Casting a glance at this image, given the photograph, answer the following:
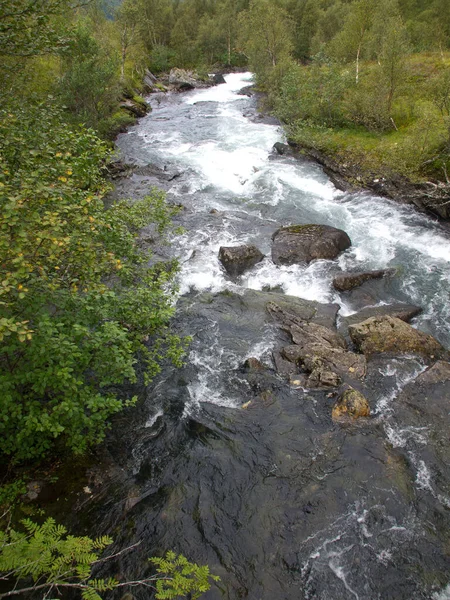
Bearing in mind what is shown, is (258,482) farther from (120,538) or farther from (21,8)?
(21,8)

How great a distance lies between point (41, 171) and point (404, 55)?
117 ft

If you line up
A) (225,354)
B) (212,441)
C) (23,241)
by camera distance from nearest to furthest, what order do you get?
(23,241)
(212,441)
(225,354)

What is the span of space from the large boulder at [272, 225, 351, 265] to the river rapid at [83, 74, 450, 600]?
24.6 inches

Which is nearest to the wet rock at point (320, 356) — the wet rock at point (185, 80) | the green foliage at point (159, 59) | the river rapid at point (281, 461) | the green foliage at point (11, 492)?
the river rapid at point (281, 461)

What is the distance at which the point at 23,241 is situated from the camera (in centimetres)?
733

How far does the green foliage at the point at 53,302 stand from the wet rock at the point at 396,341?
8.64 metres

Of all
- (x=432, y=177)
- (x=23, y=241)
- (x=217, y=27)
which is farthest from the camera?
(x=217, y=27)

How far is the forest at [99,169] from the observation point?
7945 mm

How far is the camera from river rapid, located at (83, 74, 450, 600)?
898 centimetres

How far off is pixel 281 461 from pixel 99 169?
12287mm

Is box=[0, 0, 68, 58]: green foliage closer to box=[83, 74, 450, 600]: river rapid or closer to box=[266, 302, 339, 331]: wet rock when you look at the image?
box=[83, 74, 450, 600]: river rapid

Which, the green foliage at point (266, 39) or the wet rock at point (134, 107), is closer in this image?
the wet rock at point (134, 107)

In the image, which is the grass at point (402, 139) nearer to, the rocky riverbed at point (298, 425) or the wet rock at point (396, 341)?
the rocky riverbed at point (298, 425)

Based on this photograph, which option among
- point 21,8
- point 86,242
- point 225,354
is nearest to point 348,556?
point 225,354
